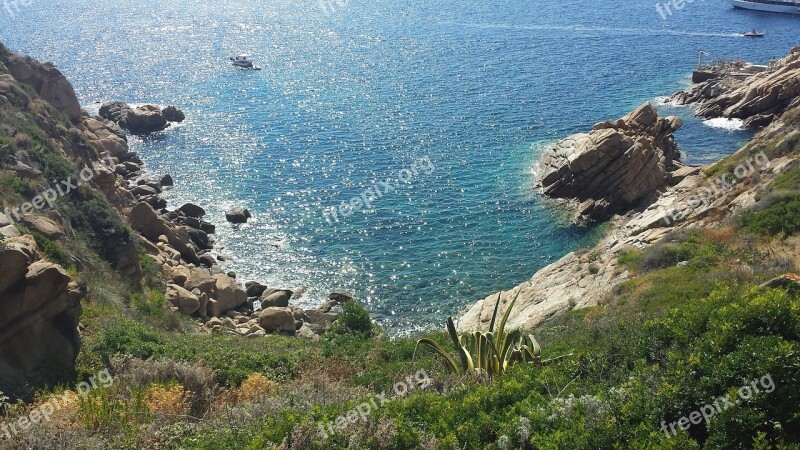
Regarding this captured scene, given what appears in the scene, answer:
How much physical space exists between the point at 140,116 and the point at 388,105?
74.0 ft

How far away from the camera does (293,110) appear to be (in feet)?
196

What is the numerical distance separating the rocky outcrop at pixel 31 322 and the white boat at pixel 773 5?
10341cm

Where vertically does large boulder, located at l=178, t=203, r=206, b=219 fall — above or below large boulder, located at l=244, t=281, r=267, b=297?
above

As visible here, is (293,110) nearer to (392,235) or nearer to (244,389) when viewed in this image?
(392,235)

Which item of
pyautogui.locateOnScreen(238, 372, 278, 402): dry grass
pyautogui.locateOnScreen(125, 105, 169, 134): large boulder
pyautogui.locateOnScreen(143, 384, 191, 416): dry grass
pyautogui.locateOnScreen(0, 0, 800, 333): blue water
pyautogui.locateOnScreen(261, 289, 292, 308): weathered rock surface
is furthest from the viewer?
pyautogui.locateOnScreen(125, 105, 169, 134): large boulder

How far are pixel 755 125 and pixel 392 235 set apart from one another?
33.2m

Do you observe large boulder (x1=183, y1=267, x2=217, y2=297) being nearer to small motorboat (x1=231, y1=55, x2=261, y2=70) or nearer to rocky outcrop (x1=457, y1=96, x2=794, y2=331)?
rocky outcrop (x1=457, y1=96, x2=794, y2=331)

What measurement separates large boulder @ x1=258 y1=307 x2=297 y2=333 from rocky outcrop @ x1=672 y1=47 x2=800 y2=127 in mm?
42187

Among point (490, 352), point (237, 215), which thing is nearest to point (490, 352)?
point (490, 352)

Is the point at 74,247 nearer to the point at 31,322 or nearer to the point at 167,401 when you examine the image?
the point at 31,322

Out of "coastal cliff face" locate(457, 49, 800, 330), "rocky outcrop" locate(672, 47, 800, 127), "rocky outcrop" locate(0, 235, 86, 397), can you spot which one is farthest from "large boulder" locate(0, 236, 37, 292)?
"rocky outcrop" locate(672, 47, 800, 127)

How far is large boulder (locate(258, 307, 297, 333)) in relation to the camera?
2894 centimetres

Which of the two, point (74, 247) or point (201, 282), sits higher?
point (74, 247)

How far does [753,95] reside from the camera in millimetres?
52688
